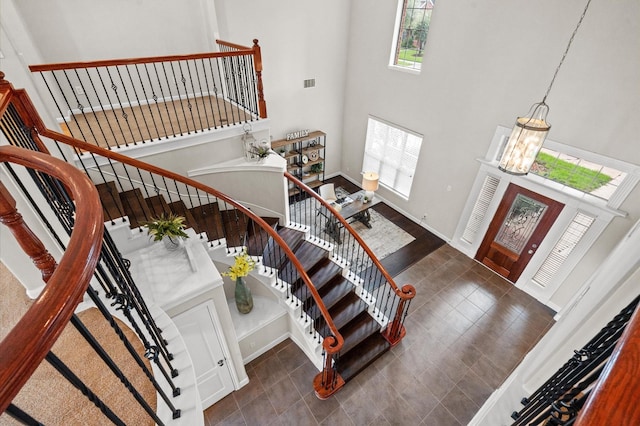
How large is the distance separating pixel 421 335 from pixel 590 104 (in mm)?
4118

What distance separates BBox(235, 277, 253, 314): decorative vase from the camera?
409 cm

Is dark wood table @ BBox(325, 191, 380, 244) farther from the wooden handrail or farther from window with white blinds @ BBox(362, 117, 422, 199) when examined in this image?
the wooden handrail

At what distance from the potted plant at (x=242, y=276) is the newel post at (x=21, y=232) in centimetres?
206

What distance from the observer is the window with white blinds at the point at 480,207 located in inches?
217

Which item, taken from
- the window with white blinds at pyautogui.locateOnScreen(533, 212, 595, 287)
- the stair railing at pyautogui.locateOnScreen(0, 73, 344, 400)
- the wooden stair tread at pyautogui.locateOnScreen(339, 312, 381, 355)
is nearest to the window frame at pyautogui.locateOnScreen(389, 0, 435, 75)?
the window with white blinds at pyautogui.locateOnScreen(533, 212, 595, 287)

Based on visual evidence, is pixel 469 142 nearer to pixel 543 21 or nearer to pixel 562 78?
pixel 562 78

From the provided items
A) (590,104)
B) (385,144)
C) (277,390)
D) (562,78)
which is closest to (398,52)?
(385,144)

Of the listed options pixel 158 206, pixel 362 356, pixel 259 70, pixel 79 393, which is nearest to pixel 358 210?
pixel 362 356

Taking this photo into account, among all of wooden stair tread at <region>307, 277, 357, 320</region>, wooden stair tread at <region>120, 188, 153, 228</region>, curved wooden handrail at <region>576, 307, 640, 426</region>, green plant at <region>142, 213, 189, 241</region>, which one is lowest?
wooden stair tread at <region>307, 277, 357, 320</region>

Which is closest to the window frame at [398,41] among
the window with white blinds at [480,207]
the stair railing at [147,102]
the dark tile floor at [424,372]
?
the window with white blinds at [480,207]

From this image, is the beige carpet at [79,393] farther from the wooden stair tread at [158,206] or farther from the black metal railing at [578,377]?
the wooden stair tread at [158,206]

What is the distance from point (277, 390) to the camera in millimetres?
4070

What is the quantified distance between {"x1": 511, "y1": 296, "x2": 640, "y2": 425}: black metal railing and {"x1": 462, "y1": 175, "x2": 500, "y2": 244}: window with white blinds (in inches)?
176

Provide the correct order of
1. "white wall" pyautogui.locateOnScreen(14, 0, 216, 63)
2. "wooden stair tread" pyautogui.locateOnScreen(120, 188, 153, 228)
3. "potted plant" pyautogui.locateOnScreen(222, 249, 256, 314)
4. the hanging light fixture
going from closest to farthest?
the hanging light fixture, "potted plant" pyautogui.locateOnScreen(222, 249, 256, 314), "wooden stair tread" pyautogui.locateOnScreen(120, 188, 153, 228), "white wall" pyautogui.locateOnScreen(14, 0, 216, 63)
